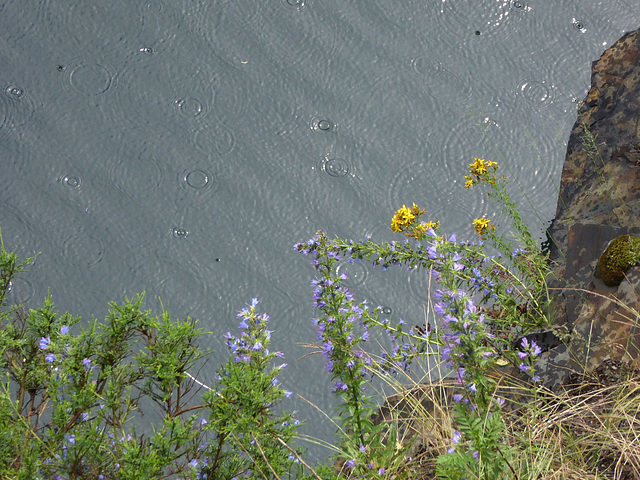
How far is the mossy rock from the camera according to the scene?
1906 millimetres

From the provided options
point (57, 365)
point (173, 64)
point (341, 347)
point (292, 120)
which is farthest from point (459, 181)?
point (57, 365)

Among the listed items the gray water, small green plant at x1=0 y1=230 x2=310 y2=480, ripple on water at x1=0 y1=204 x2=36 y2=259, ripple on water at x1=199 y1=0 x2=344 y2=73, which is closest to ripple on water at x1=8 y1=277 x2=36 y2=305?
the gray water

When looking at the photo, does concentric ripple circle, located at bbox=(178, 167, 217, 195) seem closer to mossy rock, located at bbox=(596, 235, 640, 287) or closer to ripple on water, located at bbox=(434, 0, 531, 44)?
ripple on water, located at bbox=(434, 0, 531, 44)

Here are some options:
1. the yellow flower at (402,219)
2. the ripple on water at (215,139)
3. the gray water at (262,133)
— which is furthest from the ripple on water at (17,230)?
the yellow flower at (402,219)

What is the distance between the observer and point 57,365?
1.41 meters

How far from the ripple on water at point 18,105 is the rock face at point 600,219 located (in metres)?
2.29

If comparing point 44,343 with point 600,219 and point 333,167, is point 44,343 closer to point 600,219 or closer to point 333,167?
point 333,167

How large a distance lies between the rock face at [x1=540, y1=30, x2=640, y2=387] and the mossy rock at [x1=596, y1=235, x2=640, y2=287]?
16 millimetres

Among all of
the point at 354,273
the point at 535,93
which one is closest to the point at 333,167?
the point at 354,273

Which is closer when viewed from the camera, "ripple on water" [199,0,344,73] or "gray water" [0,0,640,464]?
"gray water" [0,0,640,464]

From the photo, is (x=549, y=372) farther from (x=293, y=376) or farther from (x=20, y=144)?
(x=20, y=144)

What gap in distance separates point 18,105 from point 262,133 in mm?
1104

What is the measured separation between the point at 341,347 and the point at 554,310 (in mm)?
1078

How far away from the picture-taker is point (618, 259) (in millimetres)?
1922
